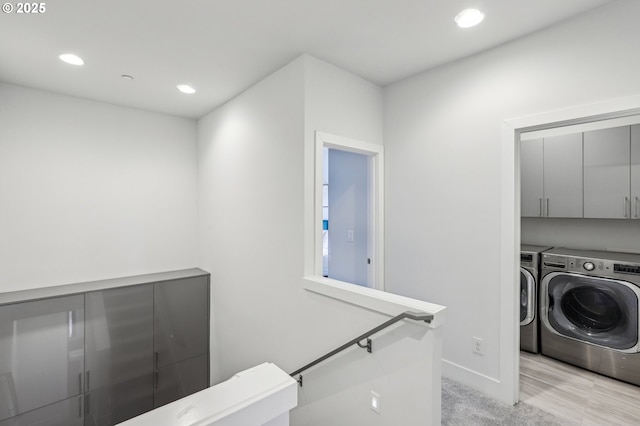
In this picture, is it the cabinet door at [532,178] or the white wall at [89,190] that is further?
the cabinet door at [532,178]

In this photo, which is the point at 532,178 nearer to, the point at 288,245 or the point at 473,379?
the point at 473,379

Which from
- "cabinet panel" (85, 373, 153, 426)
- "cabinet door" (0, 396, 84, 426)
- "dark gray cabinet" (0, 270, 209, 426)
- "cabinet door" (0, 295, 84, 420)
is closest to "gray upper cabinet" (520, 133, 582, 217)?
"dark gray cabinet" (0, 270, 209, 426)

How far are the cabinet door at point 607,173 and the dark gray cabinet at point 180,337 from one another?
453cm

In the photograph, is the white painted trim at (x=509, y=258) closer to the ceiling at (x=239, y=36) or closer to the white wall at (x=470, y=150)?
the white wall at (x=470, y=150)

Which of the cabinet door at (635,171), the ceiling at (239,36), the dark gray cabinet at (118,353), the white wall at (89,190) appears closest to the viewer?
the ceiling at (239,36)

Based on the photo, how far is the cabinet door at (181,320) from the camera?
11.6 feet

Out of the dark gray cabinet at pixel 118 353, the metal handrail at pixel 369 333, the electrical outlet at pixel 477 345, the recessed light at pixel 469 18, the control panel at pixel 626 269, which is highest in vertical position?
the recessed light at pixel 469 18

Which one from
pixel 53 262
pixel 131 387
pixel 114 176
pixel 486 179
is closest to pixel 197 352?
pixel 131 387

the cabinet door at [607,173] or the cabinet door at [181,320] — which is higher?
the cabinet door at [607,173]

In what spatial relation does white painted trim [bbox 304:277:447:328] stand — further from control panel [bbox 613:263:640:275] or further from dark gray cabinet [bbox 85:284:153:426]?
dark gray cabinet [bbox 85:284:153:426]

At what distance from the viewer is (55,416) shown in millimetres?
2920

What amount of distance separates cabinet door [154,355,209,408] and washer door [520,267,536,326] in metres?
3.86

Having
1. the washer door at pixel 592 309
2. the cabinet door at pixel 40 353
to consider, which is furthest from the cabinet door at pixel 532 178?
the cabinet door at pixel 40 353

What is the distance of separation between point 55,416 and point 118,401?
1.72 ft
